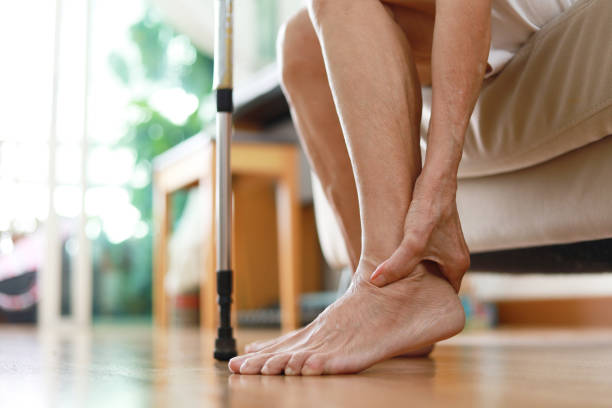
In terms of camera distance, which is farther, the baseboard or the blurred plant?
the blurred plant

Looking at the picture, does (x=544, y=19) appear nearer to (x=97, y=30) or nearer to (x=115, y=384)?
(x=115, y=384)

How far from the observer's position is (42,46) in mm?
3746

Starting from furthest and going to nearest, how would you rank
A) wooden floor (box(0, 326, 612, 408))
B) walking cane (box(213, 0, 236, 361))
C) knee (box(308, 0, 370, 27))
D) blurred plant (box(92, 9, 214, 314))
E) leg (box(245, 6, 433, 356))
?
blurred plant (box(92, 9, 214, 314)), leg (box(245, 6, 433, 356)), walking cane (box(213, 0, 236, 361)), knee (box(308, 0, 370, 27)), wooden floor (box(0, 326, 612, 408))

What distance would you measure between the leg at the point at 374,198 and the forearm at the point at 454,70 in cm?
3

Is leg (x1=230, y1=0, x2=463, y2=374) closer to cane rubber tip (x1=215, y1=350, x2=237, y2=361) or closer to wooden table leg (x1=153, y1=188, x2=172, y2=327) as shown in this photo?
cane rubber tip (x1=215, y1=350, x2=237, y2=361)

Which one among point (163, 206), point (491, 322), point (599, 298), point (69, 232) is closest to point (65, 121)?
point (69, 232)

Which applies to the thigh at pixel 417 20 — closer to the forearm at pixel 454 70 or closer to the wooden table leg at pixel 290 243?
the forearm at pixel 454 70

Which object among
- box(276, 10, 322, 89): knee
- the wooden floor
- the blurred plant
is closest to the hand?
the wooden floor

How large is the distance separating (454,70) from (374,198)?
0.52 feet

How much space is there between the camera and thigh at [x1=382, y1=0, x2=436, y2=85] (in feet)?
2.88

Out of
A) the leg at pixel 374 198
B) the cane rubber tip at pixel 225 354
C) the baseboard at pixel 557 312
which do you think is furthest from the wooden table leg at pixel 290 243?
the leg at pixel 374 198

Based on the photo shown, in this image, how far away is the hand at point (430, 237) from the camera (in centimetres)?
74

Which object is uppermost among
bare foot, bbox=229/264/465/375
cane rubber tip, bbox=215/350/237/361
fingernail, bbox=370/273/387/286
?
fingernail, bbox=370/273/387/286

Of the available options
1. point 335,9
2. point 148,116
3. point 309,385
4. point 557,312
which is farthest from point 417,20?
point 148,116
